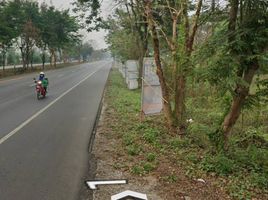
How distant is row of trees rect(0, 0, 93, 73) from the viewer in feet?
118

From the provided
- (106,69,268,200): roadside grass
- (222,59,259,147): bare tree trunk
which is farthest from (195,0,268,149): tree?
(106,69,268,200): roadside grass

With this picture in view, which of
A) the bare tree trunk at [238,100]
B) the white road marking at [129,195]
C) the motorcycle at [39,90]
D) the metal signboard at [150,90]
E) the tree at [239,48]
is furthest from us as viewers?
the motorcycle at [39,90]

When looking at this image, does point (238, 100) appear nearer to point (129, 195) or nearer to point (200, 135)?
point (200, 135)

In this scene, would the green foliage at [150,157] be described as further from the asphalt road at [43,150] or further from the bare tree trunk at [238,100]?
the bare tree trunk at [238,100]

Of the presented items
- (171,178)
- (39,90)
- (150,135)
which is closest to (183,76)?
(150,135)

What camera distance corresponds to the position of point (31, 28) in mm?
43281

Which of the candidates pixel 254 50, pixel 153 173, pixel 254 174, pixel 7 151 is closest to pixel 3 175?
pixel 7 151

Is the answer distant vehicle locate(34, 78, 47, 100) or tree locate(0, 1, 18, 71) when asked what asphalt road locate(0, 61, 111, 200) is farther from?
tree locate(0, 1, 18, 71)

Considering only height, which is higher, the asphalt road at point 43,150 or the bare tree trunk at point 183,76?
the bare tree trunk at point 183,76

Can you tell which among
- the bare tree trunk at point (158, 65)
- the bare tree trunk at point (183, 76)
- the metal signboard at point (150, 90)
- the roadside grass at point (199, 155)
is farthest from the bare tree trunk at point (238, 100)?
the metal signboard at point (150, 90)

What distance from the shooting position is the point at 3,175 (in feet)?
19.2

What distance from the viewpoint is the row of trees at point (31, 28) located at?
35.9m

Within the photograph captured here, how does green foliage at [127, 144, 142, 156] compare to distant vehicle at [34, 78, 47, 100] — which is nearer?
green foliage at [127, 144, 142, 156]

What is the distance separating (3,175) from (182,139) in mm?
4373
